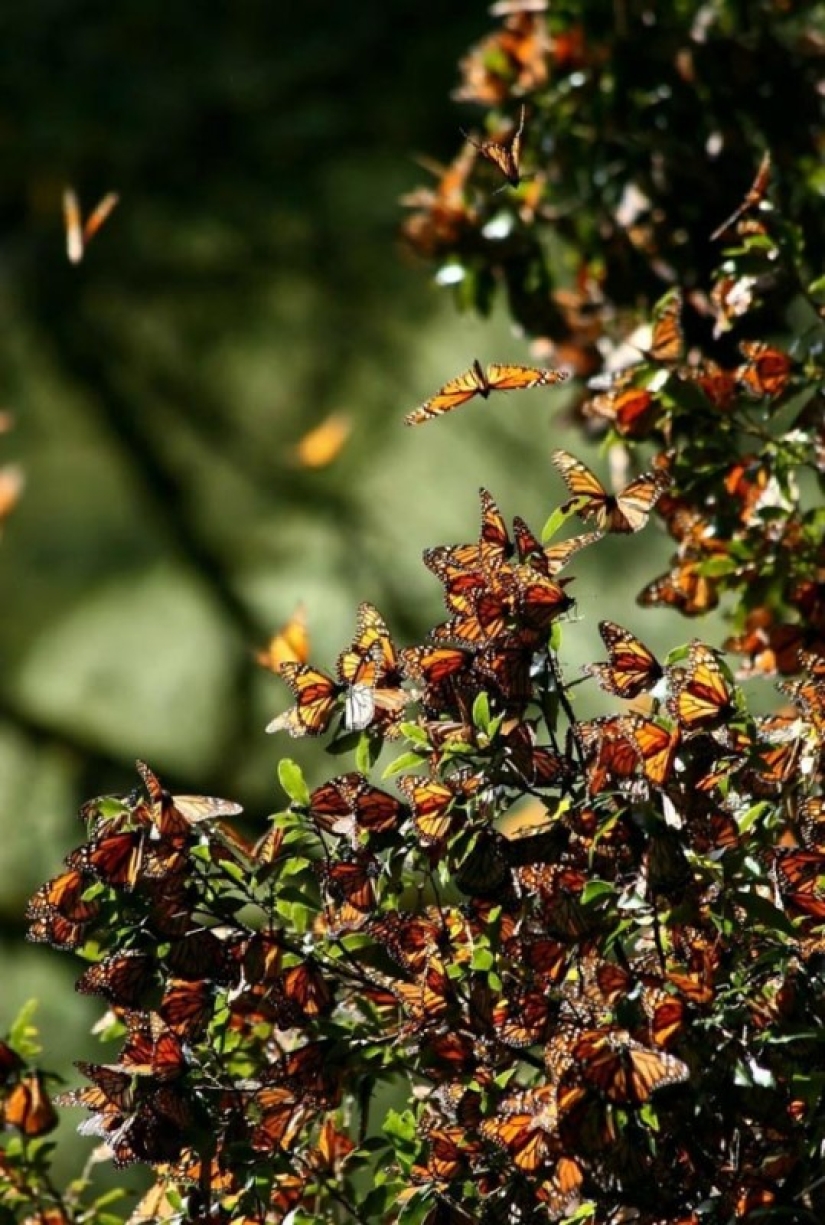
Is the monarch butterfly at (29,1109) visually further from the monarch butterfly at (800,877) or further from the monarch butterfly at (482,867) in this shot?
the monarch butterfly at (800,877)

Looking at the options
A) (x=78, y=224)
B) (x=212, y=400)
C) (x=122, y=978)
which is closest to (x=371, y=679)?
(x=122, y=978)

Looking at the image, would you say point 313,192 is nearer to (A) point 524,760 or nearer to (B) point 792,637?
(B) point 792,637

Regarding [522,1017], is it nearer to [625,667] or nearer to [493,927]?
[493,927]

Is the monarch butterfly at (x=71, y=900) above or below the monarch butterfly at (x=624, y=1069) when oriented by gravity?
above

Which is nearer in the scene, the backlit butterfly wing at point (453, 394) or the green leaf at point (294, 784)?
the green leaf at point (294, 784)

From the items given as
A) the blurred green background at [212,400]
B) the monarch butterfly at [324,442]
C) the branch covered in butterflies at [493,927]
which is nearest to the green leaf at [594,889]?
the branch covered in butterflies at [493,927]

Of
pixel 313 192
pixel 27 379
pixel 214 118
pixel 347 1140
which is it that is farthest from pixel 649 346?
pixel 214 118
